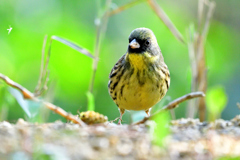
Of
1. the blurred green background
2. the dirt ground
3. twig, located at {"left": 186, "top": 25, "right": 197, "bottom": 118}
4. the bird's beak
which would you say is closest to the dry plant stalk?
twig, located at {"left": 186, "top": 25, "right": 197, "bottom": 118}

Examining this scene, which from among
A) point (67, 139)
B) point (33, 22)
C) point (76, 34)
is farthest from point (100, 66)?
point (67, 139)

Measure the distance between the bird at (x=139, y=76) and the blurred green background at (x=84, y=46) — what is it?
6.42ft

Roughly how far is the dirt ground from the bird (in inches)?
54.3

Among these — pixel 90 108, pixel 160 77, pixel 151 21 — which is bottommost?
pixel 90 108

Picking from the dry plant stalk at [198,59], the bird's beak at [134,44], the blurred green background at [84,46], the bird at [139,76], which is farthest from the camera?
the blurred green background at [84,46]

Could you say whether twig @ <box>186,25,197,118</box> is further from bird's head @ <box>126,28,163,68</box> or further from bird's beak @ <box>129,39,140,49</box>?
bird's beak @ <box>129,39,140,49</box>

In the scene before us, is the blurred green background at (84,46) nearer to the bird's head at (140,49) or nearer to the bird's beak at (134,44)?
the bird's head at (140,49)

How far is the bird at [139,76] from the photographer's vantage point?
3.84 m

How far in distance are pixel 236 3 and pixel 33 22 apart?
Result: 347 cm

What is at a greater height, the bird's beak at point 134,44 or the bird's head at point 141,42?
the bird's head at point 141,42

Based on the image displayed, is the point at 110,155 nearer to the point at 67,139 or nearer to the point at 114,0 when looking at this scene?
the point at 67,139

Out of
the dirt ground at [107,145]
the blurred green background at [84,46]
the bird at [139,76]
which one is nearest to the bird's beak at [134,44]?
the bird at [139,76]

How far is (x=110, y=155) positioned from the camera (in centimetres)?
204

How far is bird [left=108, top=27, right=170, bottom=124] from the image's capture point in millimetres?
3844
